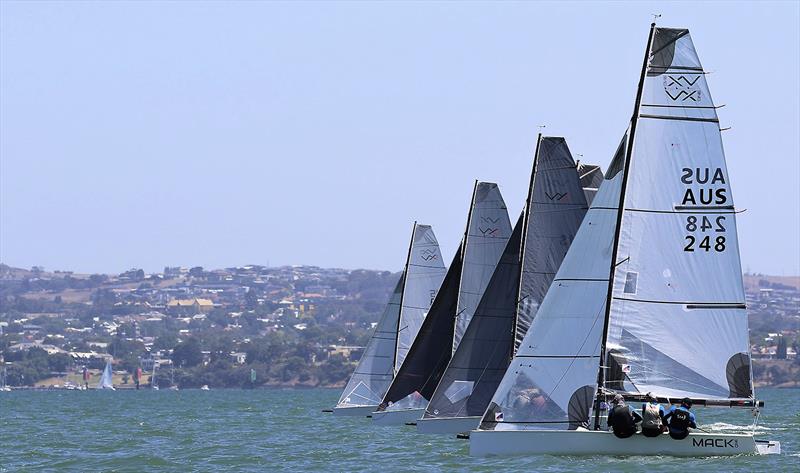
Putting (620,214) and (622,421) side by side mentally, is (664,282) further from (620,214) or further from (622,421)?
(622,421)

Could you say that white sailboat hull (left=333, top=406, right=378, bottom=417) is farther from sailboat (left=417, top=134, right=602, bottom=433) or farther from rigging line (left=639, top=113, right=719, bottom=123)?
rigging line (left=639, top=113, right=719, bottom=123)

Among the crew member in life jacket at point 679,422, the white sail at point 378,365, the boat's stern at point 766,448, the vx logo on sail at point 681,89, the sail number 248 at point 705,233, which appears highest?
the vx logo on sail at point 681,89

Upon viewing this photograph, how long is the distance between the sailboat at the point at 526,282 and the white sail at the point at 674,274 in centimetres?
874

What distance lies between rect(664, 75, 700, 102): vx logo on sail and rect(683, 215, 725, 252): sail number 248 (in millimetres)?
2267

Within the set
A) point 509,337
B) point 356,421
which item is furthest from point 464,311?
point 356,421

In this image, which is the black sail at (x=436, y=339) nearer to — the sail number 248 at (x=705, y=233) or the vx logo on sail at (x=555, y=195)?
the vx logo on sail at (x=555, y=195)

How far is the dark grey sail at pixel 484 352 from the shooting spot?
127 ft

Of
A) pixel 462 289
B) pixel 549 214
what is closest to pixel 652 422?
pixel 549 214

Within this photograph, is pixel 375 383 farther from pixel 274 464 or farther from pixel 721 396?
pixel 721 396

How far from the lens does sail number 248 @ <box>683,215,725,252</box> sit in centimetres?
2970

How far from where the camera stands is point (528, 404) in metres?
30.0

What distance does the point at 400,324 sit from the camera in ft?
185

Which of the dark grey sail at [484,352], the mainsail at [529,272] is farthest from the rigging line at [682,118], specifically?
the dark grey sail at [484,352]

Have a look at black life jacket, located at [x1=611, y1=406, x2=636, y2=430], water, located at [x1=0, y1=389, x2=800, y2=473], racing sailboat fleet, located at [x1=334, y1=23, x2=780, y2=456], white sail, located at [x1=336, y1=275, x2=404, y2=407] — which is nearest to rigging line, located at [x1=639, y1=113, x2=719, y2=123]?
racing sailboat fleet, located at [x1=334, y1=23, x2=780, y2=456]
